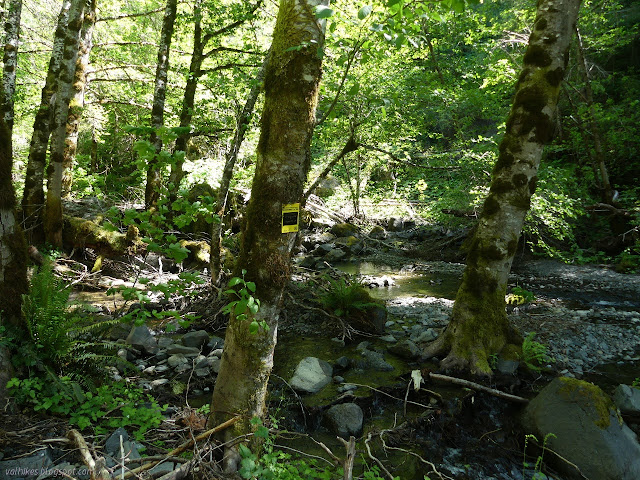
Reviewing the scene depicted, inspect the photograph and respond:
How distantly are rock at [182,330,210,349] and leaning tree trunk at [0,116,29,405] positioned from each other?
101 inches

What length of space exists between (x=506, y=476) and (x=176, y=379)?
11.8 ft

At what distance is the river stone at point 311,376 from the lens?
14.9 feet

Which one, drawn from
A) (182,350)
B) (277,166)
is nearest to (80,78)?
(182,350)

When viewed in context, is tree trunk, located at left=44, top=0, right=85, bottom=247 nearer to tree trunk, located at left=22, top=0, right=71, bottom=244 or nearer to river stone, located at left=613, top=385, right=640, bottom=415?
tree trunk, located at left=22, top=0, right=71, bottom=244

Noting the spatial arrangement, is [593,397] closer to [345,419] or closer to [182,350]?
[345,419]

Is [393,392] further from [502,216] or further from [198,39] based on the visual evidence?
[198,39]

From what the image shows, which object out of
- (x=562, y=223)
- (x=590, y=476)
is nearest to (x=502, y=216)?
(x=590, y=476)

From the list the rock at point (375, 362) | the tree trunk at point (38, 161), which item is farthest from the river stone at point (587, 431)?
the tree trunk at point (38, 161)

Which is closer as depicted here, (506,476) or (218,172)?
(506,476)

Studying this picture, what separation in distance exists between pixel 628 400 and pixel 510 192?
2.57 m

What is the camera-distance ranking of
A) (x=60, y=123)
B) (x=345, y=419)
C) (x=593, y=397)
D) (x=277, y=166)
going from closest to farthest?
(x=277, y=166), (x=593, y=397), (x=345, y=419), (x=60, y=123)

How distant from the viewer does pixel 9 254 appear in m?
3.24

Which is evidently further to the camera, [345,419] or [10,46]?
[10,46]

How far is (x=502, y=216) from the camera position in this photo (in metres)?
4.81
